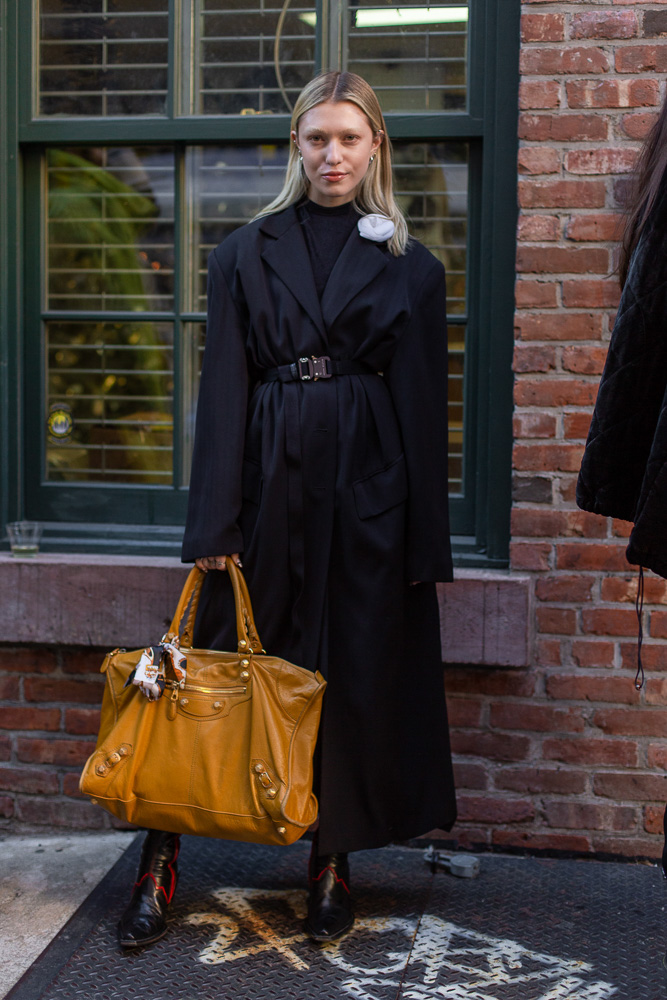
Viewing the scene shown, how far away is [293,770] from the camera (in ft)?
7.75

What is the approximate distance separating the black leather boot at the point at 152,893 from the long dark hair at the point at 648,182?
1.86 m

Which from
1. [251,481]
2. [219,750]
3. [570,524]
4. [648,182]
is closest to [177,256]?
[251,481]

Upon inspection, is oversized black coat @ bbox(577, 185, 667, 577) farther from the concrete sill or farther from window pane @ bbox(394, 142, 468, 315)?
window pane @ bbox(394, 142, 468, 315)

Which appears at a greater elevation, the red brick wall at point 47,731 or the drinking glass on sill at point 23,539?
the drinking glass on sill at point 23,539

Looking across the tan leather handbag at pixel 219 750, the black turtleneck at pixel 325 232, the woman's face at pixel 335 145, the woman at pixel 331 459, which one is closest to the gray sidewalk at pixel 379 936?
the woman at pixel 331 459

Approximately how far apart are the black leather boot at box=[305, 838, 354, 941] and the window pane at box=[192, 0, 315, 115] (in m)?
2.33

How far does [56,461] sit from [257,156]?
1.25 meters

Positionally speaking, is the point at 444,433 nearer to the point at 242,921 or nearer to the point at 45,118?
the point at 242,921

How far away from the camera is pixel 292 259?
2598 millimetres

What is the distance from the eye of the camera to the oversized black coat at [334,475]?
2570 millimetres

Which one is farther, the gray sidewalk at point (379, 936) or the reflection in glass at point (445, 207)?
the reflection in glass at point (445, 207)

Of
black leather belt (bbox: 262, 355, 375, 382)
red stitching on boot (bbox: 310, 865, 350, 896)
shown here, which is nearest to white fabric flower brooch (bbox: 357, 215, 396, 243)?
black leather belt (bbox: 262, 355, 375, 382)

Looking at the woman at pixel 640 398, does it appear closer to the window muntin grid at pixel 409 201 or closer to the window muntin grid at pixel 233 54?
the window muntin grid at pixel 409 201

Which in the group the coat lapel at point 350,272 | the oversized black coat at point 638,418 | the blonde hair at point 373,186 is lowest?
the oversized black coat at point 638,418
